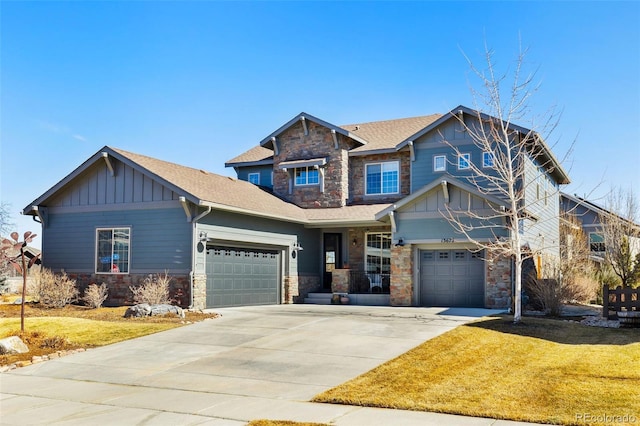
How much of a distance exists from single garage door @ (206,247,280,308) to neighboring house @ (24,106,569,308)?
2.1 inches

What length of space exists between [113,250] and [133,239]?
103cm

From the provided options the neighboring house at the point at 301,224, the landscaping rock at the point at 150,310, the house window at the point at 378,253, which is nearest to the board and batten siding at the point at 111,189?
the neighboring house at the point at 301,224

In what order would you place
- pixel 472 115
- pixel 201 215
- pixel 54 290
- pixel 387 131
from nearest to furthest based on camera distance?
pixel 201 215, pixel 54 290, pixel 472 115, pixel 387 131

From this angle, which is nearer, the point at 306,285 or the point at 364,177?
the point at 306,285

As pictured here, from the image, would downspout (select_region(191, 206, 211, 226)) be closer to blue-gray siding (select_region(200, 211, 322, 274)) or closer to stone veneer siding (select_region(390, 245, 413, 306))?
blue-gray siding (select_region(200, 211, 322, 274))

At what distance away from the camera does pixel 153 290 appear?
1775 centimetres

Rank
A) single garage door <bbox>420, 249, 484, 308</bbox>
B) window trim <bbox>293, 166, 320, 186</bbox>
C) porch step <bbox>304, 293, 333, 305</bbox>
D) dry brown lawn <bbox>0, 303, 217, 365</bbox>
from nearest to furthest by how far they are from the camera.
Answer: dry brown lawn <bbox>0, 303, 217, 365</bbox> < single garage door <bbox>420, 249, 484, 308</bbox> < porch step <bbox>304, 293, 333, 305</bbox> < window trim <bbox>293, 166, 320, 186</bbox>

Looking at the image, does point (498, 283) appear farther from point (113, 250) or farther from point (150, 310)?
point (113, 250)

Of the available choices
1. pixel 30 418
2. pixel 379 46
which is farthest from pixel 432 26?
pixel 30 418

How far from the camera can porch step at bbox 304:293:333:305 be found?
2317 cm

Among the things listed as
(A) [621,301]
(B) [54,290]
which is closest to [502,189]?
(A) [621,301]

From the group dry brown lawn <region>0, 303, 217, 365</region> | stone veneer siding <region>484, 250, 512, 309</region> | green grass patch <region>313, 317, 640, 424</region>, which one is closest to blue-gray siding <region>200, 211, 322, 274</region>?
dry brown lawn <region>0, 303, 217, 365</region>

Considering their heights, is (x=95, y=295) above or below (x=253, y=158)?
below

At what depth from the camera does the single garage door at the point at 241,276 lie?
63.1ft
